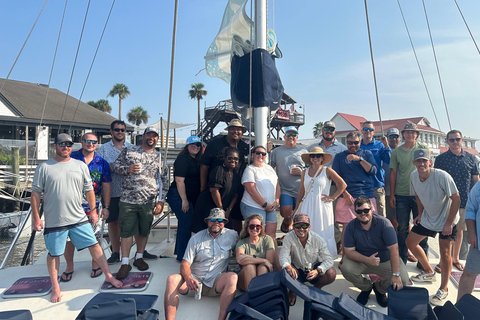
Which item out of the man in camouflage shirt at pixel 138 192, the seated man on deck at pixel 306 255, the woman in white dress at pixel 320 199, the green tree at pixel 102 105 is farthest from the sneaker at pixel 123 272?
the green tree at pixel 102 105

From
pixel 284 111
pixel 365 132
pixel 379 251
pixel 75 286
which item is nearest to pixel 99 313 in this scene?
pixel 75 286

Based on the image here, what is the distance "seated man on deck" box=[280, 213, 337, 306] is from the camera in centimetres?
316

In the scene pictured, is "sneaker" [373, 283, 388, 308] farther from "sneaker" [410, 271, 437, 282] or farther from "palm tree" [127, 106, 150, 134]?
"palm tree" [127, 106, 150, 134]

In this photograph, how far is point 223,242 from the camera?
11.1 ft

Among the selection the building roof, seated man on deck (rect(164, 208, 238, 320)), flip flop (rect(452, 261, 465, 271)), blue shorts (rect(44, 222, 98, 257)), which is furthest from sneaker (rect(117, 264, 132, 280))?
the building roof

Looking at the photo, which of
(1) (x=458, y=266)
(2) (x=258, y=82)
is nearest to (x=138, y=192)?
(2) (x=258, y=82)

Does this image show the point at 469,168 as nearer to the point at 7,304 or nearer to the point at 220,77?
the point at 220,77

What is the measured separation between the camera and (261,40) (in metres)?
4.74

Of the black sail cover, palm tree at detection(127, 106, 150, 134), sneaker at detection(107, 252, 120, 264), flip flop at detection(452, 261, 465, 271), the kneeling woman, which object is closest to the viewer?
the kneeling woman

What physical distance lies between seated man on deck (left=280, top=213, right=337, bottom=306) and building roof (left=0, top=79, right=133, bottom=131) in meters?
19.1

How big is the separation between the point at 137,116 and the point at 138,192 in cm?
4759

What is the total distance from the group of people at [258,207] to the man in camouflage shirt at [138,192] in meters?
0.01

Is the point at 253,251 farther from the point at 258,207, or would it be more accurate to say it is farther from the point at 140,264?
the point at 140,264

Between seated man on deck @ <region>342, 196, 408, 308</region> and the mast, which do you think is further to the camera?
the mast
